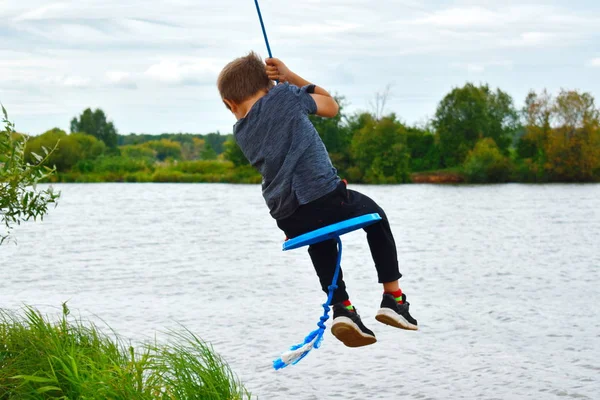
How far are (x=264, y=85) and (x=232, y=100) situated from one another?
0.88ft

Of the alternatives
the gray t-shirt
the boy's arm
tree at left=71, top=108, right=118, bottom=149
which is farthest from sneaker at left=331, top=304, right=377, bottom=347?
tree at left=71, top=108, right=118, bottom=149

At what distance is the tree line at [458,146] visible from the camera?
97.2 m

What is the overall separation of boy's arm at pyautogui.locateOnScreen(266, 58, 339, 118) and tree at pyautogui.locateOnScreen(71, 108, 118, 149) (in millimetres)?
140591

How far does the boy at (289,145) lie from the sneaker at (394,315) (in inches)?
1.4

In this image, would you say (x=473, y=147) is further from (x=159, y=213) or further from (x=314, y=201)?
(x=314, y=201)

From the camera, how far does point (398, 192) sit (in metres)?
91.1

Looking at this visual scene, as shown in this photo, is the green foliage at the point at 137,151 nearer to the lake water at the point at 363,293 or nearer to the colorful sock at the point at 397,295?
the lake water at the point at 363,293

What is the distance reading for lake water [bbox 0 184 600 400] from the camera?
755 inches

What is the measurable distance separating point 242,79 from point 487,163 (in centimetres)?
9601

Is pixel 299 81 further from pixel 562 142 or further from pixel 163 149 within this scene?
pixel 163 149

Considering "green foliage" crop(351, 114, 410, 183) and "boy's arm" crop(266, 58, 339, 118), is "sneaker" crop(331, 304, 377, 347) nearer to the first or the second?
"boy's arm" crop(266, 58, 339, 118)

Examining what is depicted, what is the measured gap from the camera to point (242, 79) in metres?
6.05

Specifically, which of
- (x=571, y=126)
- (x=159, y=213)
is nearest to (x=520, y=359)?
(x=159, y=213)

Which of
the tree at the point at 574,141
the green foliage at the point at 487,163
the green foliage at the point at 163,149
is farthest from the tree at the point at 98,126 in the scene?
the tree at the point at 574,141
